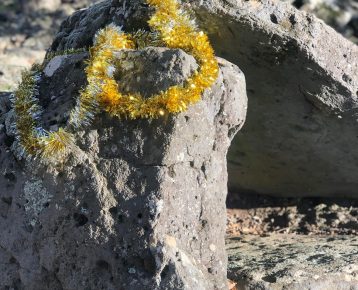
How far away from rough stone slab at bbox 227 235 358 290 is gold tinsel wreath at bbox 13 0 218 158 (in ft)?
3.32

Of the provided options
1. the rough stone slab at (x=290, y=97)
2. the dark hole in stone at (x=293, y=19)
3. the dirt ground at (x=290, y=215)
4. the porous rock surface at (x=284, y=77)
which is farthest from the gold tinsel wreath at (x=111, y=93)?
the dirt ground at (x=290, y=215)

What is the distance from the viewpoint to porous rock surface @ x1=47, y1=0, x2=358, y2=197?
302 cm

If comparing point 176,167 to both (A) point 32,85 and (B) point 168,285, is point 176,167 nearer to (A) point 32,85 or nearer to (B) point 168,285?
(B) point 168,285

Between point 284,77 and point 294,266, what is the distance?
110cm

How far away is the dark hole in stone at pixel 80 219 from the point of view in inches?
97.0

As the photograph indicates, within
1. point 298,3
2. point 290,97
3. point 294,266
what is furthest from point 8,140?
point 298,3

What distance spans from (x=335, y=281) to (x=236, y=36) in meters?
1.41

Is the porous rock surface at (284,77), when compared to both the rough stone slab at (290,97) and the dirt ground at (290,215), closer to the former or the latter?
the rough stone slab at (290,97)

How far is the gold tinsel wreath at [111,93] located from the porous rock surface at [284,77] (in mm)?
213

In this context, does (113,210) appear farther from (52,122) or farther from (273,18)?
(273,18)

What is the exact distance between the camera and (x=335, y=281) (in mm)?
2943

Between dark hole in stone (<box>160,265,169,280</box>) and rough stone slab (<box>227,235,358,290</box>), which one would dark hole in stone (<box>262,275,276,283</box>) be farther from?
Result: dark hole in stone (<box>160,265,169,280</box>)

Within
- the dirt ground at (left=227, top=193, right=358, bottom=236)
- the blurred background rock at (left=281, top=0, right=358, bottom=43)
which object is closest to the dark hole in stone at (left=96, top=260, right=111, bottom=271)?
the dirt ground at (left=227, top=193, right=358, bottom=236)

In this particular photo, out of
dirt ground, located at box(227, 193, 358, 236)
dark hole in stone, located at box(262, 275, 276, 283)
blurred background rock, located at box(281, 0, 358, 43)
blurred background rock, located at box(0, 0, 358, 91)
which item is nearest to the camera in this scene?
dark hole in stone, located at box(262, 275, 276, 283)
